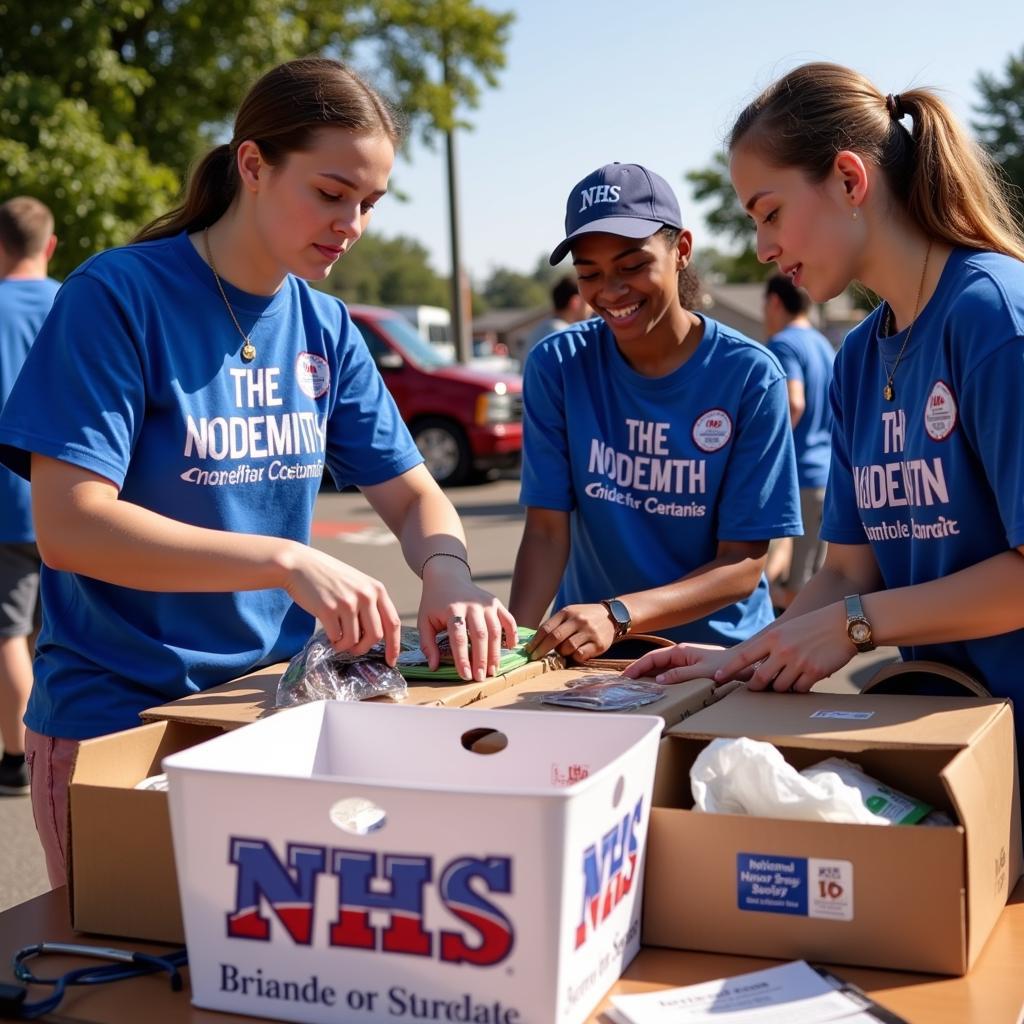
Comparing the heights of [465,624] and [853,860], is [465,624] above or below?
above

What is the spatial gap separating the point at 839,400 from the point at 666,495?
697 millimetres

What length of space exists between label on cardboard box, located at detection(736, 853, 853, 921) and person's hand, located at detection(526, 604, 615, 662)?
29.6 inches

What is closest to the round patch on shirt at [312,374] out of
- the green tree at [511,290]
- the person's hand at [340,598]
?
the person's hand at [340,598]

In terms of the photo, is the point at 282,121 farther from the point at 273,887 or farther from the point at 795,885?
the point at 795,885

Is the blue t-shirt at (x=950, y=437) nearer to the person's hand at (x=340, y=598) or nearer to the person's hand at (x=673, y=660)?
the person's hand at (x=673, y=660)

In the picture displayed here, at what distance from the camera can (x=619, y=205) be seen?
2.64 metres

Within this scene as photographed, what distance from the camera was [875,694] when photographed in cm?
181

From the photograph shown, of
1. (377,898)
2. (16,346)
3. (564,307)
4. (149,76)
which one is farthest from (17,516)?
(149,76)

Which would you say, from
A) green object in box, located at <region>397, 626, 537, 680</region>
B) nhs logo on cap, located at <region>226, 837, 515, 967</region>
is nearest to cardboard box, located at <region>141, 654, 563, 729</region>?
green object in box, located at <region>397, 626, 537, 680</region>

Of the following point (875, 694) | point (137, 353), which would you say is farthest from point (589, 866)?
point (137, 353)

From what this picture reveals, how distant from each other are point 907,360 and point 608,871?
866 millimetres

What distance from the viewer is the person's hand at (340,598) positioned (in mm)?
1698

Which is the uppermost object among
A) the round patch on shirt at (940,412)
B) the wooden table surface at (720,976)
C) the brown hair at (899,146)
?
the brown hair at (899,146)

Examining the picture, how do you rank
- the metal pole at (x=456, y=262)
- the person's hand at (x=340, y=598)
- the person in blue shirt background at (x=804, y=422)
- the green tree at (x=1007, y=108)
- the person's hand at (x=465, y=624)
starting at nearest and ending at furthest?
1. the person's hand at (x=340, y=598)
2. the person's hand at (x=465, y=624)
3. the person in blue shirt background at (x=804, y=422)
4. the metal pole at (x=456, y=262)
5. the green tree at (x=1007, y=108)
